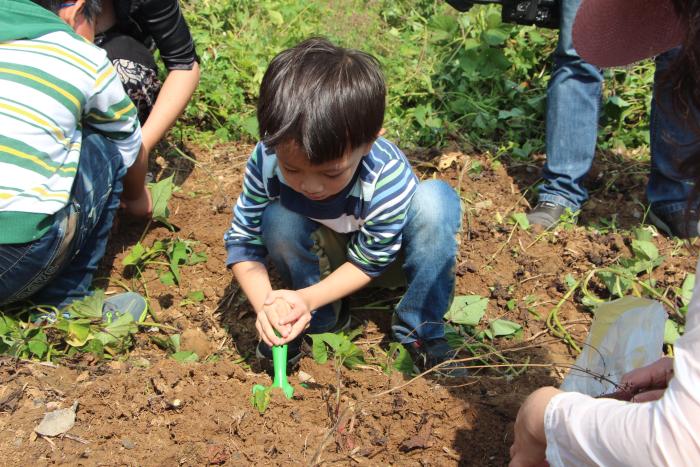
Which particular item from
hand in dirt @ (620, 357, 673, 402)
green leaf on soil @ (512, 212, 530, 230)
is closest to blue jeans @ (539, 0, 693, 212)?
green leaf on soil @ (512, 212, 530, 230)

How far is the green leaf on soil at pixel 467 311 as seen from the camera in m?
2.14

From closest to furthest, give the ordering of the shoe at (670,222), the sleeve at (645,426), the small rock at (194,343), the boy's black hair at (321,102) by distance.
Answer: the sleeve at (645,426) < the boy's black hair at (321,102) < the small rock at (194,343) < the shoe at (670,222)

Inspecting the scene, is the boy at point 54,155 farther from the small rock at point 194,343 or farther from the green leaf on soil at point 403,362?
the green leaf on soil at point 403,362

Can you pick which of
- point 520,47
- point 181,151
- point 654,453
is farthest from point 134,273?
point 520,47

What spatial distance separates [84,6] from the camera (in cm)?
212

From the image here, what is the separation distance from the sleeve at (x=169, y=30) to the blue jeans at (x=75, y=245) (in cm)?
55

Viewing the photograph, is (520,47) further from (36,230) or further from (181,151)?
(36,230)

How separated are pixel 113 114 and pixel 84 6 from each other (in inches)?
12.7

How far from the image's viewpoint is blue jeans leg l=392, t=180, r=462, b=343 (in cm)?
189

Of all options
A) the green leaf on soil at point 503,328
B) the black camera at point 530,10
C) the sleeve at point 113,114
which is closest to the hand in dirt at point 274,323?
the green leaf on soil at point 503,328

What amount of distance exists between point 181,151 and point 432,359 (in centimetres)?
151

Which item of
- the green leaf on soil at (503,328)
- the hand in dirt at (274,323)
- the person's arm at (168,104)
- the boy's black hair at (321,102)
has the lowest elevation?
the green leaf on soil at (503,328)

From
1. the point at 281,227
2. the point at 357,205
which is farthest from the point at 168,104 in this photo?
the point at 357,205

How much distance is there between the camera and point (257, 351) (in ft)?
6.54
